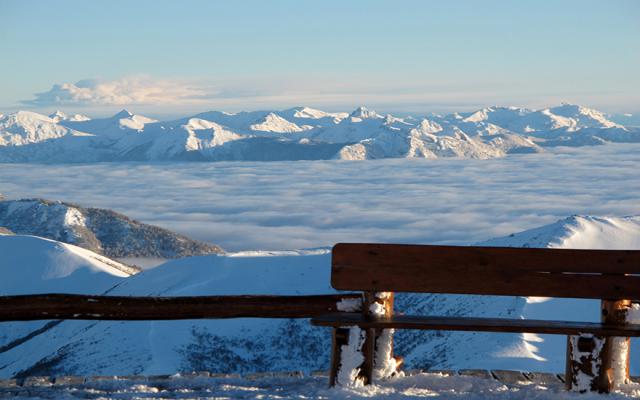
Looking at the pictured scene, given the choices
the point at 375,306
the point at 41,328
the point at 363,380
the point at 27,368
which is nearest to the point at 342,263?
the point at 375,306

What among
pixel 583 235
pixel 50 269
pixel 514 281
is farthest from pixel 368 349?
pixel 50 269

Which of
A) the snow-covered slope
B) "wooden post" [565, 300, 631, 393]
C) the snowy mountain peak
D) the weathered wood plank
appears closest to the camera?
"wooden post" [565, 300, 631, 393]

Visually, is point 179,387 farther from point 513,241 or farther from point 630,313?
point 513,241

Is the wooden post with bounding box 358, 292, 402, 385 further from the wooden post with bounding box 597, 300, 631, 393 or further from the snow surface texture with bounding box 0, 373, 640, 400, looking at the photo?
the wooden post with bounding box 597, 300, 631, 393

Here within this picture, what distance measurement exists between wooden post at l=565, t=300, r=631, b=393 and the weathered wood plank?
9.26 feet

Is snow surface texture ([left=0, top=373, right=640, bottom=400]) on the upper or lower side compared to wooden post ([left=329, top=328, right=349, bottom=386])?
lower

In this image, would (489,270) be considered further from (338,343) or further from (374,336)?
(338,343)

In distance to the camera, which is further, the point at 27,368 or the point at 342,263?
the point at 27,368

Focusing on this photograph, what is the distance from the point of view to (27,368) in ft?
206

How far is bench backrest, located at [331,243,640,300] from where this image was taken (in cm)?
781

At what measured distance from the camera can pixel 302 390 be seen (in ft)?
26.9

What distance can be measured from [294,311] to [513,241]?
55.6 metres

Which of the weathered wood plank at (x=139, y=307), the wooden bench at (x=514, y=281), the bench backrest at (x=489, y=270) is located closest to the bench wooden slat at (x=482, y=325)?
the wooden bench at (x=514, y=281)

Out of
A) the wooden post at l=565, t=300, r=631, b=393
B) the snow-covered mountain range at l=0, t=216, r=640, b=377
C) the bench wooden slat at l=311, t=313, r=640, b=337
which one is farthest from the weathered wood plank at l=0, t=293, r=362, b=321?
the snow-covered mountain range at l=0, t=216, r=640, b=377
